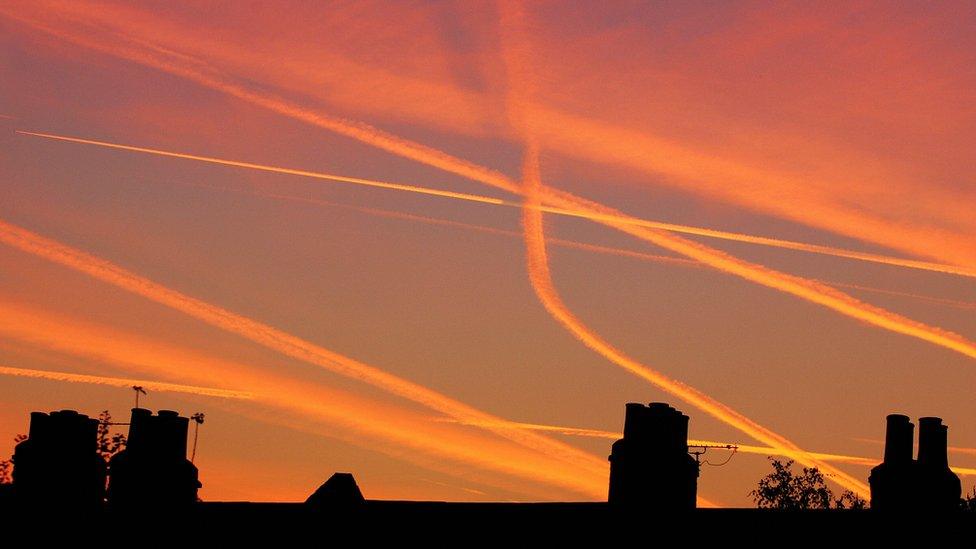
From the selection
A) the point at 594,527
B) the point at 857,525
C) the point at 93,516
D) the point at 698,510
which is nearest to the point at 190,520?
the point at 93,516

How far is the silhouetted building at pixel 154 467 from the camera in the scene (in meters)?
31.2

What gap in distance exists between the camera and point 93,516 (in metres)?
30.0

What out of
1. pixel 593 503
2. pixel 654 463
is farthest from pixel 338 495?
pixel 654 463

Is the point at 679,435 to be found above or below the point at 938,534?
above

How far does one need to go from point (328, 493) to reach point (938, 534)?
11.0m

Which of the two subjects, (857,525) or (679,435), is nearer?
(857,525)

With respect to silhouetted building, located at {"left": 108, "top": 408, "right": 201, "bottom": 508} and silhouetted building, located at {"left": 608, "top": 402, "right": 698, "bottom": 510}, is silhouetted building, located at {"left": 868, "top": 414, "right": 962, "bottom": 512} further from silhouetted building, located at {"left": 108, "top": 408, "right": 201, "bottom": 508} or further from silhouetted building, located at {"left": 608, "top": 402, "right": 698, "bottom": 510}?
silhouetted building, located at {"left": 108, "top": 408, "right": 201, "bottom": 508}

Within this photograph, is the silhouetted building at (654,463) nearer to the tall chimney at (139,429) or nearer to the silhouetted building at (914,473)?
the silhouetted building at (914,473)

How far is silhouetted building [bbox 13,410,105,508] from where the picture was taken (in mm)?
30375

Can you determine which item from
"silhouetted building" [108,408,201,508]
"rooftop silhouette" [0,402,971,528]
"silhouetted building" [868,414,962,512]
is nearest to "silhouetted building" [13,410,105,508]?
"rooftop silhouette" [0,402,971,528]

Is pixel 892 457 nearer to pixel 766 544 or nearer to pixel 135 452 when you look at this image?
pixel 766 544

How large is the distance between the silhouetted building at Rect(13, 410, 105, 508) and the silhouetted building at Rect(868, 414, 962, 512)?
1534cm

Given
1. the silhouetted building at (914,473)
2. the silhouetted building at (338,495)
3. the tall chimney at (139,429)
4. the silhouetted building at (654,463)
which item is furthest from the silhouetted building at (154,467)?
the silhouetted building at (914,473)

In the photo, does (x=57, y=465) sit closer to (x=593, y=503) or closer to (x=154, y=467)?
(x=154, y=467)
